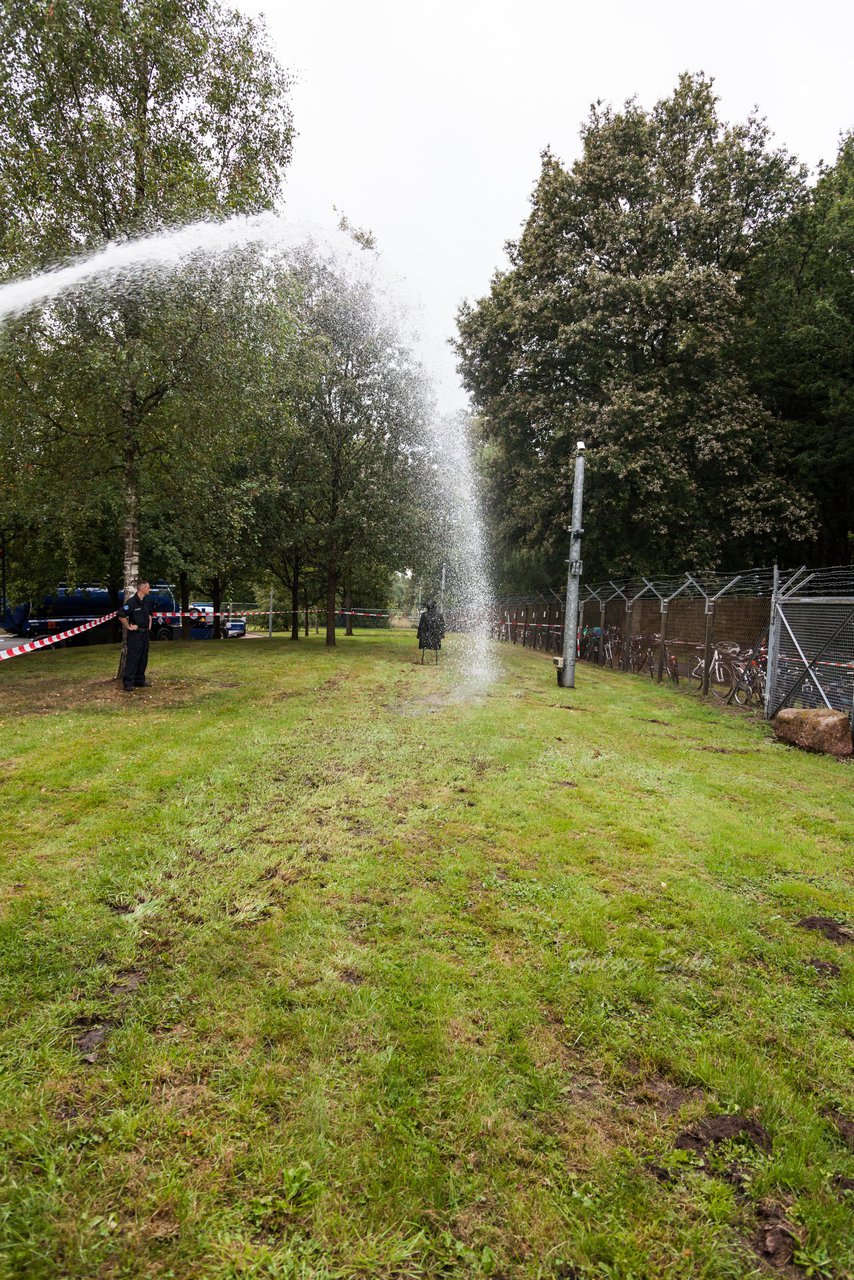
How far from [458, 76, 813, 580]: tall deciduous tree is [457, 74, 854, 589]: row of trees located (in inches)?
2.3

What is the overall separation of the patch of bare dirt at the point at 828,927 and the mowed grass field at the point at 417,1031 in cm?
7

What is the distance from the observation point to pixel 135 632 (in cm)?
1030

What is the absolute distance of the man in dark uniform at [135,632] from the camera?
9938mm

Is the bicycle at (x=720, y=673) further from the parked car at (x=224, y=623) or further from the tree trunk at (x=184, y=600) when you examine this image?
the parked car at (x=224, y=623)

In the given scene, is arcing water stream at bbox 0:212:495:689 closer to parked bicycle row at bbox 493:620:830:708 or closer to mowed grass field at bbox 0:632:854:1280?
parked bicycle row at bbox 493:620:830:708

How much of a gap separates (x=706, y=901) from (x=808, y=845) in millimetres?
1561

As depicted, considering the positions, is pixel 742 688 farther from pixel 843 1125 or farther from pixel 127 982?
pixel 127 982

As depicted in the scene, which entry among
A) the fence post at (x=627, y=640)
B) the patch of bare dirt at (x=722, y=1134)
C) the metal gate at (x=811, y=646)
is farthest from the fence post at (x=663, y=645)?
the patch of bare dirt at (x=722, y=1134)

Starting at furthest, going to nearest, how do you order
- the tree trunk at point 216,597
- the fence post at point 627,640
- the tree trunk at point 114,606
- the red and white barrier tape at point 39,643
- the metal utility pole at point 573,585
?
the tree trunk at point 216,597
the tree trunk at point 114,606
the fence post at point 627,640
the metal utility pole at point 573,585
the red and white barrier tape at point 39,643

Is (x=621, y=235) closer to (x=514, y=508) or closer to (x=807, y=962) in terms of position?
(x=514, y=508)

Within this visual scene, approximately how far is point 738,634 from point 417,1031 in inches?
481

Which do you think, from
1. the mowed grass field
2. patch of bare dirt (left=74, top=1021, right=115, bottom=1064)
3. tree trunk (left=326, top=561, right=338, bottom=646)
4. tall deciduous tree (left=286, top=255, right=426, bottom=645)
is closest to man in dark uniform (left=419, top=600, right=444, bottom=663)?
tall deciduous tree (left=286, top=255, right=426, bottom=645)

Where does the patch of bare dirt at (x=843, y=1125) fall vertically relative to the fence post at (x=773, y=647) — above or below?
below

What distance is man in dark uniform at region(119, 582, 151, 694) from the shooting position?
994 centimetres
